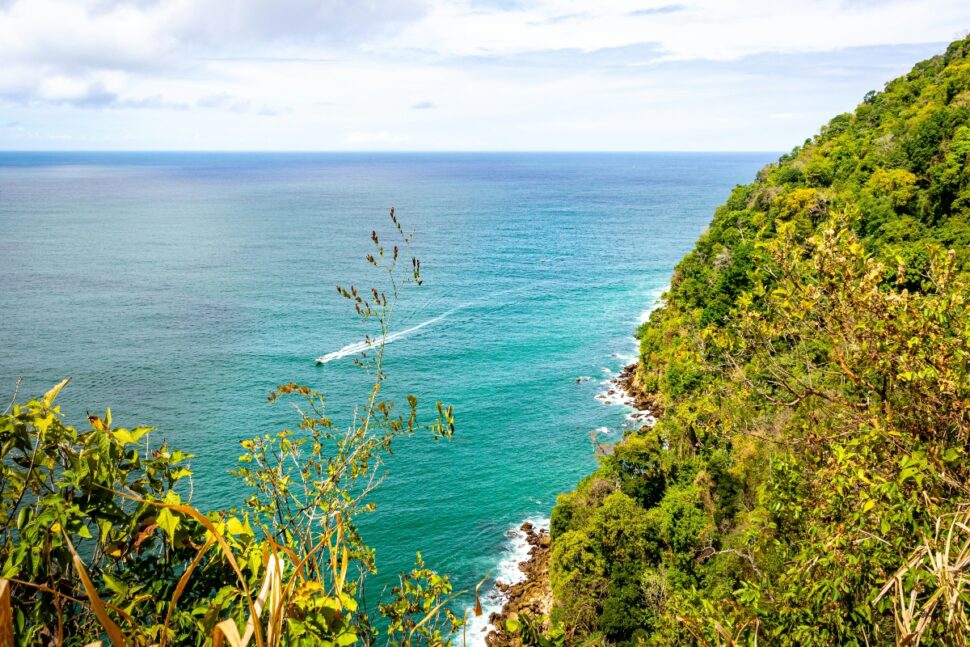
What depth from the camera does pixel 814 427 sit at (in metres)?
9.01

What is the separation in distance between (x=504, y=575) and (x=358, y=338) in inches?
1316

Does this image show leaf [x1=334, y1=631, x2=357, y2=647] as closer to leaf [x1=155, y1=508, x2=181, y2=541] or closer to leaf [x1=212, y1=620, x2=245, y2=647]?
leaf [x1=155, y1=508, x2=181, y2=541]

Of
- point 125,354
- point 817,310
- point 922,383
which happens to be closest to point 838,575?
point 922,383

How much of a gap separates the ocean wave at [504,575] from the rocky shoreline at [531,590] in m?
0.29

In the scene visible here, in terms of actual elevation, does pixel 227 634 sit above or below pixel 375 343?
above

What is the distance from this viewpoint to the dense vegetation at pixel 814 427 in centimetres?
620

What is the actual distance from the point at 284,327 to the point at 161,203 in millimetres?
120482

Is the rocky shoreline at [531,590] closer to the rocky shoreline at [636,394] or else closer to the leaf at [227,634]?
the rocky shoreline at [636,394]

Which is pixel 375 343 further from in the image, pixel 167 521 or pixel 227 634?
pixel 227 634

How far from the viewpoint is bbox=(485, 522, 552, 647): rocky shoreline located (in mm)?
28609

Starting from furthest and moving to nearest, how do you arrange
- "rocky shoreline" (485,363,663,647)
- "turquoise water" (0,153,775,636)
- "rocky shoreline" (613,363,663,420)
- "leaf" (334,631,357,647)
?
"rocky shoreline" (613,363,663,420) < "turquoise water" (0,153,775,636) < "rocky shoreline" (485,363,663,647) < "leaf" (334,631,357,647)

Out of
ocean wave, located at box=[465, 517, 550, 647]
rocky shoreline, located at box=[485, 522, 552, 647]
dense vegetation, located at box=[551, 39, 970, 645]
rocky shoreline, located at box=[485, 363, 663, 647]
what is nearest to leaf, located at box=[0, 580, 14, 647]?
dense vegetation, located at box=[551, 39, 970, 645]

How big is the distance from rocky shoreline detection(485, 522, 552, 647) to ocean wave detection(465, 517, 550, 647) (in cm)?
29

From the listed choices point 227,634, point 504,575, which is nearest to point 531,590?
point 504,575
